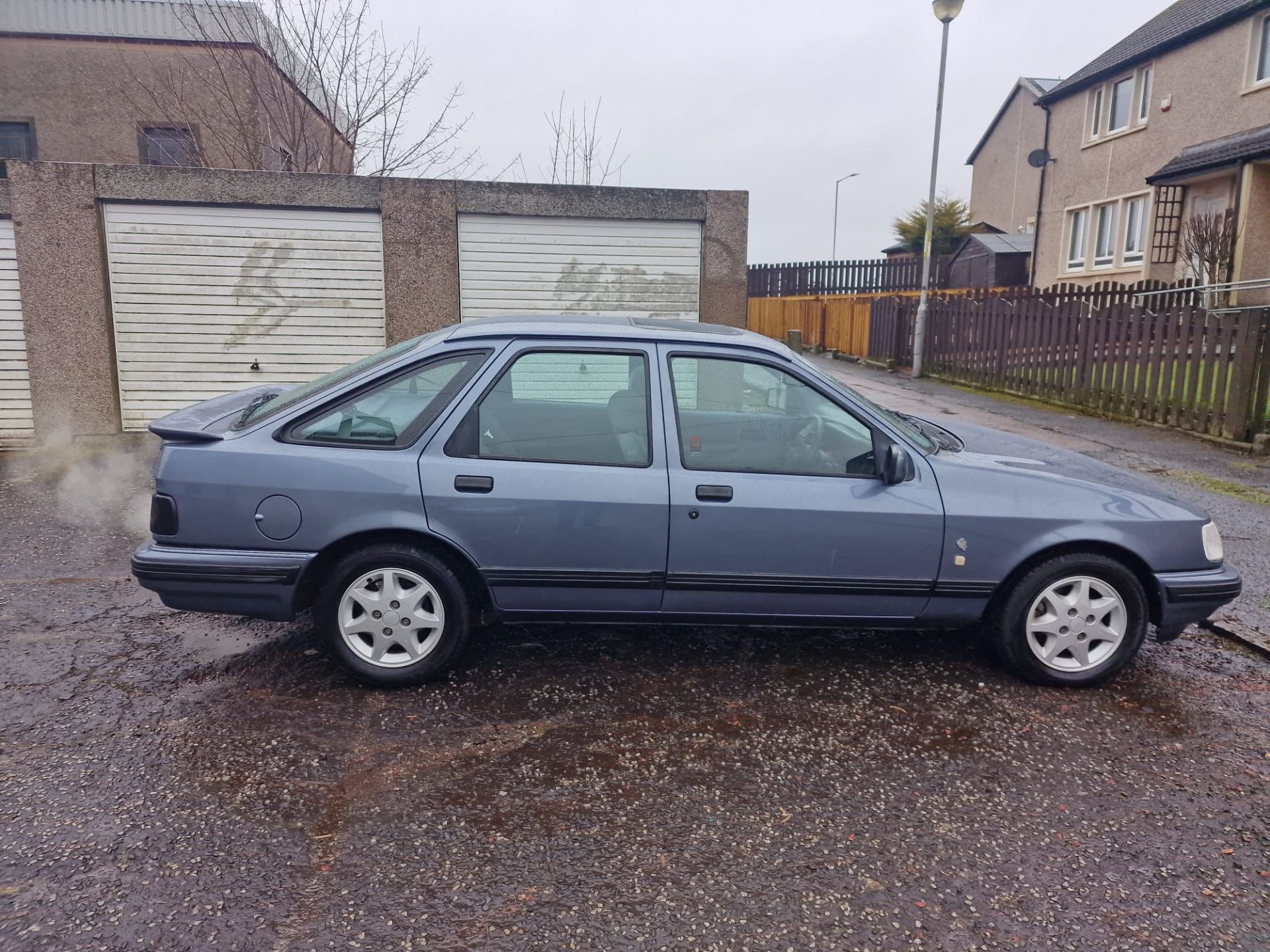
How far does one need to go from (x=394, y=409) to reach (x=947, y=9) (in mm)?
16207

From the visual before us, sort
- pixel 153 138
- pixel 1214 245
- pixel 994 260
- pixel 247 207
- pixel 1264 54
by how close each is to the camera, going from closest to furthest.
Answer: pixel 247 207, pixel 1214 245, pixel 1264 54, pixel 153 138, pixel 994 260

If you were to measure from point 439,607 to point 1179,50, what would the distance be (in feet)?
80.5

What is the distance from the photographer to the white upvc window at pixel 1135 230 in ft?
75.0

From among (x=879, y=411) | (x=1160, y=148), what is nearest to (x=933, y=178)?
(x=1160, y=148)

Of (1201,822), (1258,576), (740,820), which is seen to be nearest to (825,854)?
(740,820)

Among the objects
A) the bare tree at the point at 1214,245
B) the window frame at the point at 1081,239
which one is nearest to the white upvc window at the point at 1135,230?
the window frame at the point at 1081,239

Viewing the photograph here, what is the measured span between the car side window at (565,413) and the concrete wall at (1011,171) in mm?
28956

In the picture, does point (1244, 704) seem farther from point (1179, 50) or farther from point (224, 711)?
point (1179, 50)

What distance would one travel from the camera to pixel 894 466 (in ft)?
12.9

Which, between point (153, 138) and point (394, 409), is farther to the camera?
point (153, 138)

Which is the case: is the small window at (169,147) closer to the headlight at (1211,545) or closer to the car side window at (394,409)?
the car side window at (394,409)

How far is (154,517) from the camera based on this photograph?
389 cm

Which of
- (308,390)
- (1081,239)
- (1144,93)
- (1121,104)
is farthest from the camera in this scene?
(1081,239)

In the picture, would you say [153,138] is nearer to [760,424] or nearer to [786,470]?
[760,424]
